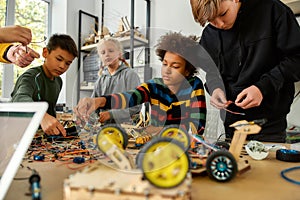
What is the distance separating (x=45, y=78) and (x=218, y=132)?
860 mm

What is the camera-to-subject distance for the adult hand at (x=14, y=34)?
60 cm

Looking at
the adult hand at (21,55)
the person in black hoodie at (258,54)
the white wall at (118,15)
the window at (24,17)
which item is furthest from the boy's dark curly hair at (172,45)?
the window at (24,17)

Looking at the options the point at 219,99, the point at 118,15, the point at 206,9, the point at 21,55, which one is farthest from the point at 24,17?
the point at 219,99

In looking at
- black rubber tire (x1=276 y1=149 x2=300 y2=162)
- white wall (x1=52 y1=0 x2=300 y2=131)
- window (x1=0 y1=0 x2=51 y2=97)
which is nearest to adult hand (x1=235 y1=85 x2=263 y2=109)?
black rubber tire (x1=276 y1=149 x2=300 y2=162)

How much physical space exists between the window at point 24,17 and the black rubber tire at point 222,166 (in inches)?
70.7

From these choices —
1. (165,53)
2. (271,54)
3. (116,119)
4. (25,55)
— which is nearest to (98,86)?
(116,119)

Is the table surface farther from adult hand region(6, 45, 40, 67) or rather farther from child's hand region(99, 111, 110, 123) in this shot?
adult hand region(6, 45, 40, 67)

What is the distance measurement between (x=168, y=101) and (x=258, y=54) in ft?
1.28

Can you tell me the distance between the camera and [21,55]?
36.3 inches

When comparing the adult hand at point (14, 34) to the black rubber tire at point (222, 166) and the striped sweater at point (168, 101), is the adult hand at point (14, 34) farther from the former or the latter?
the black rubber tire at point (222, 166)

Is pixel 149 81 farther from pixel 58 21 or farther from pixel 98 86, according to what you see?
pixel 58 21

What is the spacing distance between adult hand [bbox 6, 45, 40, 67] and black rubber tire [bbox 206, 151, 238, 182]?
0.78 metres

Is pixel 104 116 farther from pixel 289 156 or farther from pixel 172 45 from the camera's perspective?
pixel 289 156

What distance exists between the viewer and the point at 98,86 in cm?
71
